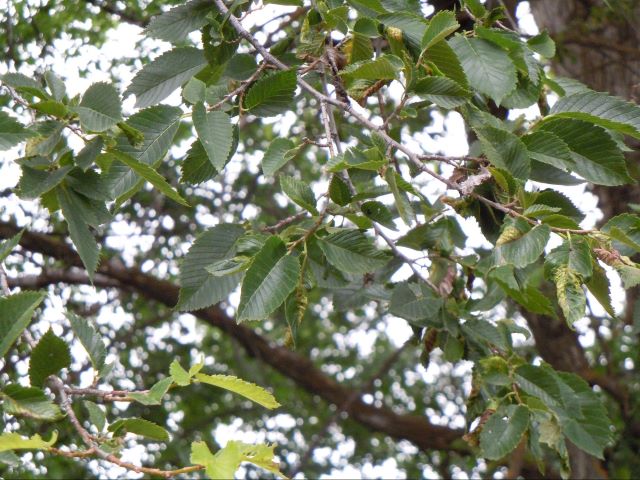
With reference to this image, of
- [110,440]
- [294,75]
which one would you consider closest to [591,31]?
[294,75]

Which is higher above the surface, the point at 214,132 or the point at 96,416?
the point at 214,132

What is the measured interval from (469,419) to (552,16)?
2015 millimetres

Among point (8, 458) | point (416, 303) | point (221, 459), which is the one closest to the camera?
point (221, 459)

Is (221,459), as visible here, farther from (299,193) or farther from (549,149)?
(549,149)

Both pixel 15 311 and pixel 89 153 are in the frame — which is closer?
pixel 15 311

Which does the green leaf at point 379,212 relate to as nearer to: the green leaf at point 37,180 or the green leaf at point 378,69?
the green leaf at point 378,69

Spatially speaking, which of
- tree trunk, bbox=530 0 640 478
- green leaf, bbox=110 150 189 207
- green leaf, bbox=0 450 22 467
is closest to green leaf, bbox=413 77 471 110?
green leaf, bbox=110 150 189 207

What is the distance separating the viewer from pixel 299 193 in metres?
1.39

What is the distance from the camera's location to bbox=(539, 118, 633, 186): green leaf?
1.40 m

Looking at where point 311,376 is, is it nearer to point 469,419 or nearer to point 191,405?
point 191,405

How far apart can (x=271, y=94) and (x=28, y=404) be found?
0.63m

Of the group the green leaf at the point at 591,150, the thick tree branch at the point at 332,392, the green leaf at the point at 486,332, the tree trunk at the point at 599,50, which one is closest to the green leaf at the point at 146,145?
the green leaf at the point at 591,150

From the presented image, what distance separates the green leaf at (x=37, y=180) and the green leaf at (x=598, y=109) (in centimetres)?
77

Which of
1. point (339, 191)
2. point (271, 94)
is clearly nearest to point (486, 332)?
point (339, 191)
